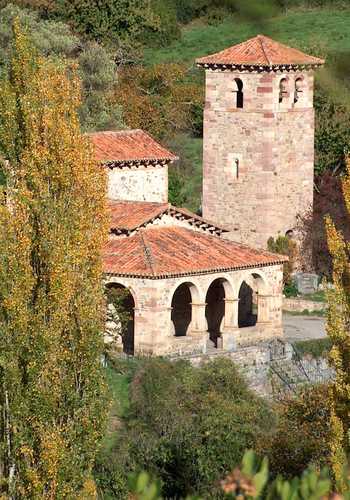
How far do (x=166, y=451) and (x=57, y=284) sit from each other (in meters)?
5.71

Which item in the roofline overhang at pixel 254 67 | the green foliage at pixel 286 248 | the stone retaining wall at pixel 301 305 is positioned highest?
the roofline overhang at pixel 254 67

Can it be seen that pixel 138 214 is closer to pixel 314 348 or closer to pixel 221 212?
pixel 314 348

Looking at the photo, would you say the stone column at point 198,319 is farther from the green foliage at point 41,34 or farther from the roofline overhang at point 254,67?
the green foliage at point 41,34

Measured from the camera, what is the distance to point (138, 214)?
30.5 metres

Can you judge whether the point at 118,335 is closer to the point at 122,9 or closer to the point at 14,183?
the point at 14,183

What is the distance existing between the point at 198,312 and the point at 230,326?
0.98 m

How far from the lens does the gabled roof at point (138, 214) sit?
3005cm

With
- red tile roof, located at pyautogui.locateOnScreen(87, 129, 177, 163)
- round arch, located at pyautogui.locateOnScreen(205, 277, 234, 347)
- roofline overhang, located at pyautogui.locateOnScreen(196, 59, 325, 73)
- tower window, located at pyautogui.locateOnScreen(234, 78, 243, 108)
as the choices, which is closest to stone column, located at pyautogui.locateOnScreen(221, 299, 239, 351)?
round arch, located at pyautogui.locateOnScreen(205, 277, 234, 347)

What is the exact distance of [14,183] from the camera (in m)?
20.3

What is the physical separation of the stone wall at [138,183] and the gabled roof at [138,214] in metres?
1.73

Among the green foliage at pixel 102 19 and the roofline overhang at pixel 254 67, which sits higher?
the green foliage at pixel 102 19

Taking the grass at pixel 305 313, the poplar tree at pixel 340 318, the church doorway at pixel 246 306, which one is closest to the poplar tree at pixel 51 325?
the poplar tree at pixel 340 318

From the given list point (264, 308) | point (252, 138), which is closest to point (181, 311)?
point (264, 308)

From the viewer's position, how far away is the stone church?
29219mm
